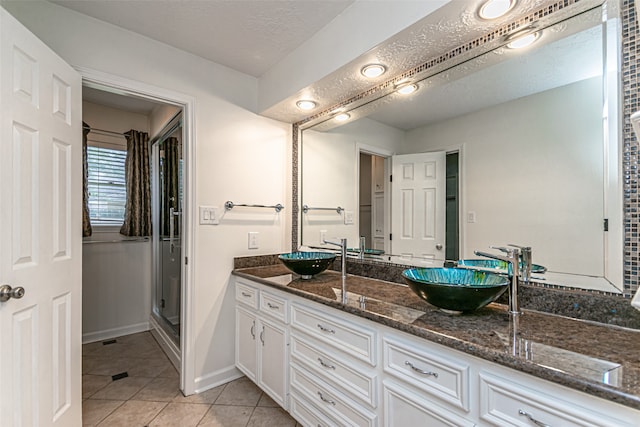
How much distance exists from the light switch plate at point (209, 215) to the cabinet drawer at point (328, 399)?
3.61ft

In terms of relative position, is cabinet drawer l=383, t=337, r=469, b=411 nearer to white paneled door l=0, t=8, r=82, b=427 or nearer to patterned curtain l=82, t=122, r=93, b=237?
white paneled door l=0, t=8, r=82, b=427

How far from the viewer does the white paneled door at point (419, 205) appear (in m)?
1.67

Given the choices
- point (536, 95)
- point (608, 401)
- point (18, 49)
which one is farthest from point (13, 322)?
point (536, 95)

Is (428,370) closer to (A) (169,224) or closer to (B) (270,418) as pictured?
(B) (270,418)

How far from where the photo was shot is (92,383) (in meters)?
2.18

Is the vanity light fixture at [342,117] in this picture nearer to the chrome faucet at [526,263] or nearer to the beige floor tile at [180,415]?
the chrome faucet at [526,263]

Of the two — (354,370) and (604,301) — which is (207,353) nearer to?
(354,370)

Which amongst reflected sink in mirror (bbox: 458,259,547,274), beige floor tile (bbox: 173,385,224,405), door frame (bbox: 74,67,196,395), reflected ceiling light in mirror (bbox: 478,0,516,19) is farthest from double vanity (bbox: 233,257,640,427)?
reflected ceiling light in mirror (bbox: 478,0,516,19)

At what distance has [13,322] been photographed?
117cm

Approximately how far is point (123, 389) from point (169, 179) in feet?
5.63

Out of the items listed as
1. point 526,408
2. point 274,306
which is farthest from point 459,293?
point 274,306

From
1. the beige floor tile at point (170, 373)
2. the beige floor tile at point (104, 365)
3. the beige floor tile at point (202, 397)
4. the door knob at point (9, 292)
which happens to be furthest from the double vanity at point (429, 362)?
the beige floor tile at point (104, 365)

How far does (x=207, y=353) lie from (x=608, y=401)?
2130mm

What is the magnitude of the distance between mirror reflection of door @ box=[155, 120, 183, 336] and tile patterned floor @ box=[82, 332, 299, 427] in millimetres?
386
